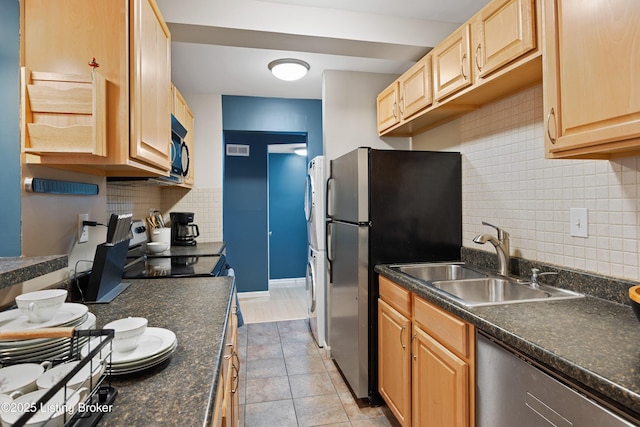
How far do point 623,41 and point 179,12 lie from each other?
2075 millimetres

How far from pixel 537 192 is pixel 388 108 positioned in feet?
4.70

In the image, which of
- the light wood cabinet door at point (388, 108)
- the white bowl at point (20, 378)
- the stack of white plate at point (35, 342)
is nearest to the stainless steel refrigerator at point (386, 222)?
the light wood cabinet door at point (388, 108)

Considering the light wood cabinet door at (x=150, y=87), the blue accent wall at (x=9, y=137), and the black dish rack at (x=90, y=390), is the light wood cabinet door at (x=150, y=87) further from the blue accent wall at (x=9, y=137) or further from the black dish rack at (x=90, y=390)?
the black dish rack at (x=90, y=390)

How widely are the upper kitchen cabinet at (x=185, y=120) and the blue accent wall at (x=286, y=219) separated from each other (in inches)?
77.6

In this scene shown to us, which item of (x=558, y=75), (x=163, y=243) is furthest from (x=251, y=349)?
(x=558, y=75)

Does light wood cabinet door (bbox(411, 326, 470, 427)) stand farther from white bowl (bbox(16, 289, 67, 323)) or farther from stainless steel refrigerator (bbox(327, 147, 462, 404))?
white bowl (bbox(16, 289, 67, 323))

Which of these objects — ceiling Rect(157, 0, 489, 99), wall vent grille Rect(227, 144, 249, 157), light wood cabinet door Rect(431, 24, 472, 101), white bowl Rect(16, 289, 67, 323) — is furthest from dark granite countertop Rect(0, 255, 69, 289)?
wall vent grille Rect(227, 144, 249, 157)

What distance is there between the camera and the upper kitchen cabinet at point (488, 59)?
4.59ft

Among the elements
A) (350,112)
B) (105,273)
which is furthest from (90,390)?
(350,112)

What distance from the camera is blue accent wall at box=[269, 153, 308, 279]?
5414mm

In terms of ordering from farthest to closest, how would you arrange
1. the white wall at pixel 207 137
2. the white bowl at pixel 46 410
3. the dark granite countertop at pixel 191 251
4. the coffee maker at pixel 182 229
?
the white wall at pixel 207 137 → the coffee maker at pixel 182 229 → the dark granite countertop at pixel 191 251 → the white bowl at pixel 46 410

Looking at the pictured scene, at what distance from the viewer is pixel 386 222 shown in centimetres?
217

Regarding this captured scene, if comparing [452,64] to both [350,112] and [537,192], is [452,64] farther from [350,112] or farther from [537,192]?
[350,112]

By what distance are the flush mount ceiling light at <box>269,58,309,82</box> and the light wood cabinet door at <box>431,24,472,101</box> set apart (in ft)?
3.86
